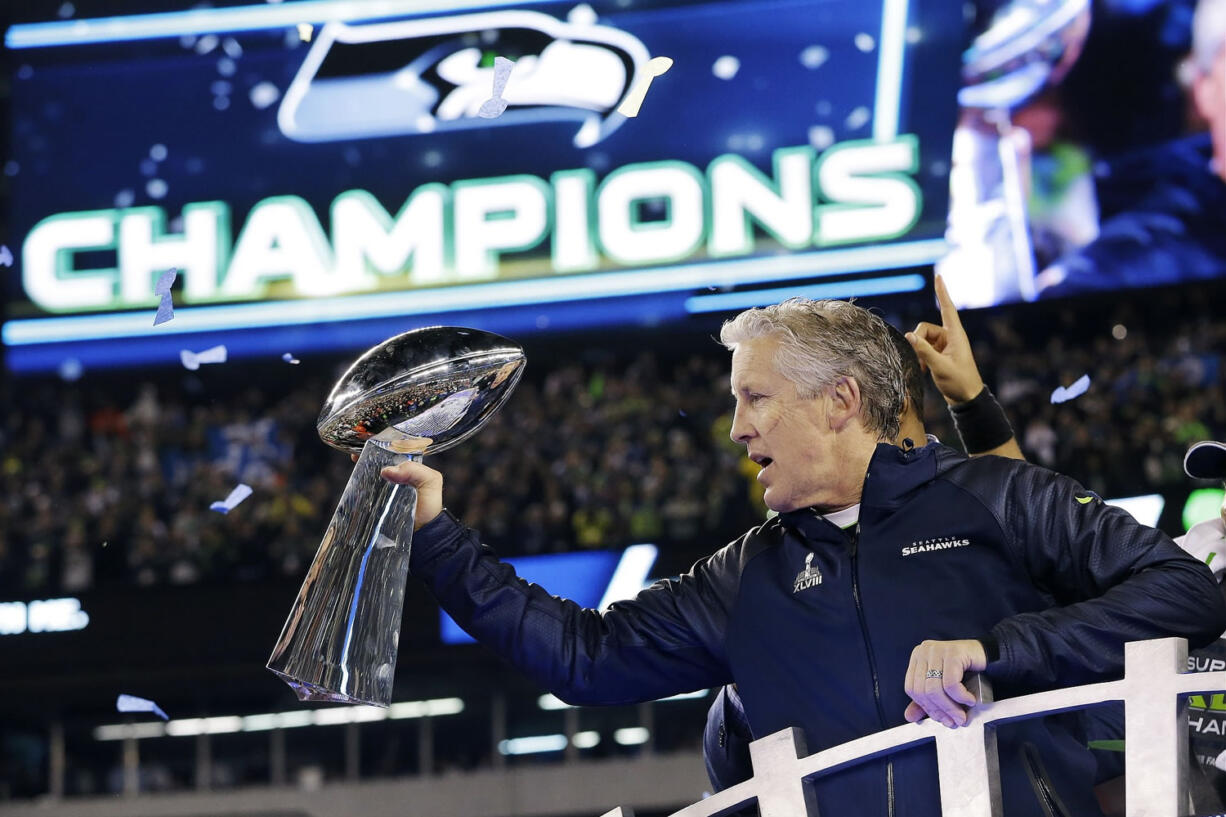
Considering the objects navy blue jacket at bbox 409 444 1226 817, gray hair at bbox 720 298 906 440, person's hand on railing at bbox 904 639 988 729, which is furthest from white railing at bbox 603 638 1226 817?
gray hair at bbox 720 298 906 440

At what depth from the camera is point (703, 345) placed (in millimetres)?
14734

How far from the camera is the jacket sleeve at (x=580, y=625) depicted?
2021mm

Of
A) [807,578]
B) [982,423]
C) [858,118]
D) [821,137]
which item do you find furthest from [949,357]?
[858,118]

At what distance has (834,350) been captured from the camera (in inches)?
80.3

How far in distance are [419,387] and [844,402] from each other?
1.88 ft

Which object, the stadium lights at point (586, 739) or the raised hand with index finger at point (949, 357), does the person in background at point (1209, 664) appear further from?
the stadium lights at point (586, 739)

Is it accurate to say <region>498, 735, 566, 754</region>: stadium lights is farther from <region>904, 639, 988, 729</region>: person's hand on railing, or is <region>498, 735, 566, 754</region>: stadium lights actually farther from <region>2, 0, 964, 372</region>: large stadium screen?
<region>904, 639, 988, 729</region>: person's hand on railing

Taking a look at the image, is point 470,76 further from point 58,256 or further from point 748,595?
point 748,595

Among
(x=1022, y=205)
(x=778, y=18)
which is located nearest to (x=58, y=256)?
(x=778, y=18)

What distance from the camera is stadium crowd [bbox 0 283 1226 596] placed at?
33.7 feet

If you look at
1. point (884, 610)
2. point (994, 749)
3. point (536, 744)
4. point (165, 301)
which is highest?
point (165, 301)

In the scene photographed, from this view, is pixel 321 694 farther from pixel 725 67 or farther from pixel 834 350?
pixel 725 67

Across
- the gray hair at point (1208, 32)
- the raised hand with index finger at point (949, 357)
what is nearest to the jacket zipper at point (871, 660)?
the raised hand with index finger at point (949, 357)

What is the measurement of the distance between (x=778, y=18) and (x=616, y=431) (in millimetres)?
4465
